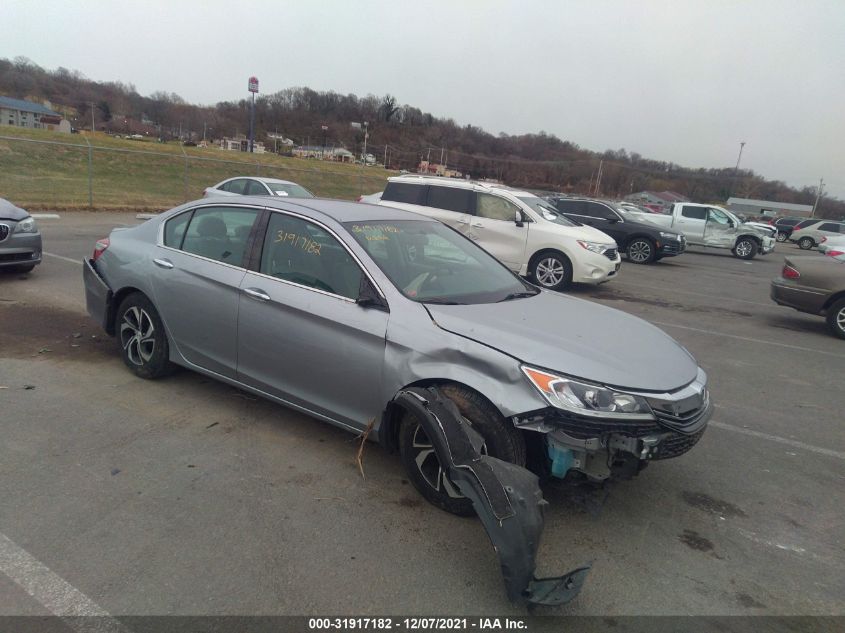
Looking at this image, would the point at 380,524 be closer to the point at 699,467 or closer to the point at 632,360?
the point at 632,360

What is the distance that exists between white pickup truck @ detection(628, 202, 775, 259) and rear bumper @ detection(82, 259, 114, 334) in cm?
2006

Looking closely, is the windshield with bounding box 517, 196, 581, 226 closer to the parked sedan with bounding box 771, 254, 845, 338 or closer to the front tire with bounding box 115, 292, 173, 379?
the parked sedan with bounding box 771, 254, 845, 338

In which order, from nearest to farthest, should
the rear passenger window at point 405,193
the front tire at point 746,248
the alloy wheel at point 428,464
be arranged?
the alloy wheel at point 428,464 → the rear passenger window at point 405,193 → the front tire at point 746,248

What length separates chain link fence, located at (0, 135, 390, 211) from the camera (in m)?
20.3

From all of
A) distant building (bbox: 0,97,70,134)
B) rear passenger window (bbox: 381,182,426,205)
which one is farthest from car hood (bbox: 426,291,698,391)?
distant building (bbox: 0,97,70,134)

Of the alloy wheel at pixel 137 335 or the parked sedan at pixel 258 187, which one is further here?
the parked sedan at pixel 258 187

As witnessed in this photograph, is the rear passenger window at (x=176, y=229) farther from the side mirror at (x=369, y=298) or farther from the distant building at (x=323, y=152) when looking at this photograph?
the distant building at (x=323, y=152)

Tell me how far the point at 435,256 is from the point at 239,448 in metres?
1.90

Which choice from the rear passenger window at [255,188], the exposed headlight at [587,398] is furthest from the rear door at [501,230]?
the exposed headlight at [587,398]

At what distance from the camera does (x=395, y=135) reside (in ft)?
265

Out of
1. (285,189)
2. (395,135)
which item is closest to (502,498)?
(285,189)

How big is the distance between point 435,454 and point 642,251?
16002 millimetres

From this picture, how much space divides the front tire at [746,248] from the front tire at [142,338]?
2249 cm

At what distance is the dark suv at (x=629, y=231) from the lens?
1753 cm
